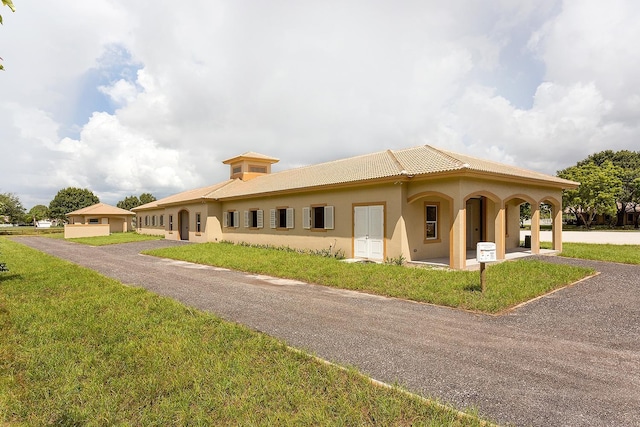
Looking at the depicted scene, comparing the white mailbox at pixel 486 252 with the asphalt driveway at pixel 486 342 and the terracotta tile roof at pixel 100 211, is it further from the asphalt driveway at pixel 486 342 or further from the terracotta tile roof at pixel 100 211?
the terracotta tile roof at pixel 100 211

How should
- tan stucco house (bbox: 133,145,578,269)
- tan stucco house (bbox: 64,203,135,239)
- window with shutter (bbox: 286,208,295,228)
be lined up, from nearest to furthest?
tan stucco house (bbox: 133,145,578,269) < window with shutter (bbox: 286,208,295,228) < tan stucco house (bbox: 64,203,135,239)

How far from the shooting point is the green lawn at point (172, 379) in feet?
11.8

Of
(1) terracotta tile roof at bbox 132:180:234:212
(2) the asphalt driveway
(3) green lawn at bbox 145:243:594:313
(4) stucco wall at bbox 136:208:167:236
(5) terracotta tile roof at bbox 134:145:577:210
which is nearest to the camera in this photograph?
(2) the asphalt driveway

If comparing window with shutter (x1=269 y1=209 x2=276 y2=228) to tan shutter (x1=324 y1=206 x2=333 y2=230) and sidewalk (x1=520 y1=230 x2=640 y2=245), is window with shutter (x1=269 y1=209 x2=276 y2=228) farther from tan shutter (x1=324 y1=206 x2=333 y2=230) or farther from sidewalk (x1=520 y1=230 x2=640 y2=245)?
sidewalk (x1=520 y1=230 x2=640 y2=245)

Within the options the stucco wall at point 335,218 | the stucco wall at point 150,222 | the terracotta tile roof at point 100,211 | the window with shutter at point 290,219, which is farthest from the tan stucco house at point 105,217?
the window with shutter at point 290,219

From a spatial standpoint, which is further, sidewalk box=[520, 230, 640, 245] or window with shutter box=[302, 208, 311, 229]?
sidewalk box=[520, 230, 640, 245]

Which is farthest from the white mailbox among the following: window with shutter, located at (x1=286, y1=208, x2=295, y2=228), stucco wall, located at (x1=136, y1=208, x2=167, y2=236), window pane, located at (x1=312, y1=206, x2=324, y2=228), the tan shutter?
stucco wall, located at (x1=136, y1=208, x2=167, y2=236)

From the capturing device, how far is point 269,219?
2095 centimetres

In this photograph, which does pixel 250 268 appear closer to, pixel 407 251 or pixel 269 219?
pixel 407 251

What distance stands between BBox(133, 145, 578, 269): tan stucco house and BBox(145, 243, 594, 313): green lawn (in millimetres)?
1738

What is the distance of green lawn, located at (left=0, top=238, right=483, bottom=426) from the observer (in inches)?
142

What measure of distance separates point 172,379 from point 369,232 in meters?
11.5

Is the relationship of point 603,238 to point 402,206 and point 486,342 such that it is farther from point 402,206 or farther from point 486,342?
point 486,342

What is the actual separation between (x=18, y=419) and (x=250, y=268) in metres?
9.79
